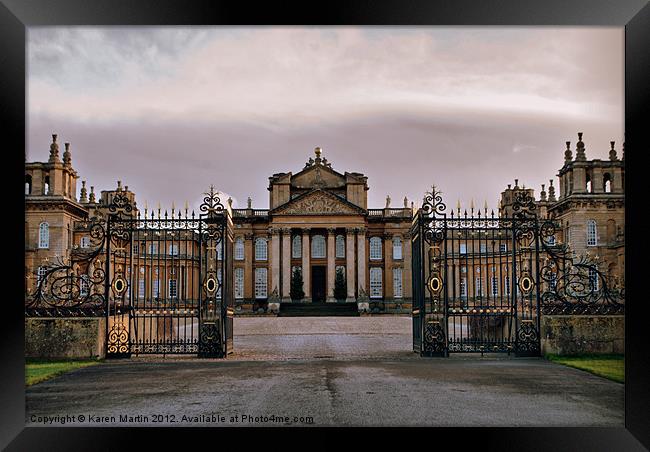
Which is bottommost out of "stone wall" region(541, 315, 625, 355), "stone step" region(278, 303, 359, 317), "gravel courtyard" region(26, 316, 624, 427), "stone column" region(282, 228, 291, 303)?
"stone step" region(278, 303, 359, 317)

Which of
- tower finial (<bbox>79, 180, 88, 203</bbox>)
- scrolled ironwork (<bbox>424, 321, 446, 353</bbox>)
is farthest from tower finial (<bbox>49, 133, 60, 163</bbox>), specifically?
scrolled ironwork (<bbox>424, 321, 446, 353</bbox>)

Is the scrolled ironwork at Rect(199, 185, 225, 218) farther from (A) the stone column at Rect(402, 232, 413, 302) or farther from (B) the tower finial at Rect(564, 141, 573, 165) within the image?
(A) the stone column at Rect(402, 232, 413, 302)

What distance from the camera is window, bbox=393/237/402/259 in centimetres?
6694

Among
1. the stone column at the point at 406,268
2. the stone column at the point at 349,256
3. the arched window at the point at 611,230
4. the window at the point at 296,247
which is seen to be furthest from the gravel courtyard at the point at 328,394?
the stone column at the point at 406,268

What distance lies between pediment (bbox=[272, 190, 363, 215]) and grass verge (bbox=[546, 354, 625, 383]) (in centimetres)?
5014

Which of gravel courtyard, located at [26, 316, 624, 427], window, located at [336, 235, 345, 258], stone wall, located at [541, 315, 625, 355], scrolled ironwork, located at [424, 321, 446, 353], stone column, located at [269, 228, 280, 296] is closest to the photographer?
gravel courtyard, located at [26, 316, 624, 427]

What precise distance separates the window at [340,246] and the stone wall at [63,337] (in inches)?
2038

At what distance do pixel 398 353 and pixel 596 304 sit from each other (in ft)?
14.9

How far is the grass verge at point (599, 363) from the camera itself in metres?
11.5

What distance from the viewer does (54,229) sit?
46.4 m

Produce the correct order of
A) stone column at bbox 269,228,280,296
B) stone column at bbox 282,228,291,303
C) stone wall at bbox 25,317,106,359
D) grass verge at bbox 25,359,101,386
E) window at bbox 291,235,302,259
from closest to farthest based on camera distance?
grass verge at bbox 25,359,101,386 → stone wall at bbox 25,317,106,359 → stone column at bbox 282,228,291,303 → stone column at bbox 269,228,280,296 → window at bbox 291,235,302,259

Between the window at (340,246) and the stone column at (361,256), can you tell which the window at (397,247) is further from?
the window at (340,246)

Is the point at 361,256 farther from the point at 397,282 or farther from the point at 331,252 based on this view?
the point at 397,282
